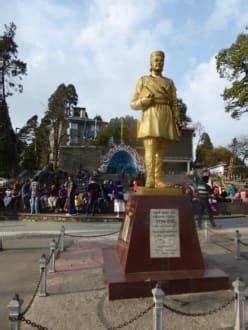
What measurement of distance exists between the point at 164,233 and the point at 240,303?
2.33 m

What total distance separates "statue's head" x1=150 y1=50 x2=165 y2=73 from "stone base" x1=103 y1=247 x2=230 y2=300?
3.94 metres

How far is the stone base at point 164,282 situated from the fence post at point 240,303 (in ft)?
5.13

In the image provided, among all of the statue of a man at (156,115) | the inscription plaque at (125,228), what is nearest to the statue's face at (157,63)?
the statue of a man at (156,115)

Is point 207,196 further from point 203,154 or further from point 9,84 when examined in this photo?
point 203,154

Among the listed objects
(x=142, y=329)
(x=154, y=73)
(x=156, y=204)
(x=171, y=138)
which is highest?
(x=154, y=73)

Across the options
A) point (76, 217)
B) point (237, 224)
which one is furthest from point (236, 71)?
point (76, 217)

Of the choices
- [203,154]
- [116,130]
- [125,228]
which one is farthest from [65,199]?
[203,154]

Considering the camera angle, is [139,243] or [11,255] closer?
[139,243]

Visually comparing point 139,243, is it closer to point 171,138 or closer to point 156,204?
point 156,204

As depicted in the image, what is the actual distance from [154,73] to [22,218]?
489 inches

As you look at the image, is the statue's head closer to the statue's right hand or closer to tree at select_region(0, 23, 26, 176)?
the statue's right hand

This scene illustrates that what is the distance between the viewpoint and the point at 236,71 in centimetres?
3030

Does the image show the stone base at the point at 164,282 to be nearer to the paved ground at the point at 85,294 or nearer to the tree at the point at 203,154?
the paved ground at the point at 85,294

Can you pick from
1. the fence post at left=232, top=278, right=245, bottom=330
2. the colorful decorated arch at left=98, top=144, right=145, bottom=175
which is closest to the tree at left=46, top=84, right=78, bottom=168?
the colorful decorated arch at left=98, top=144, right=145, bottom=175
